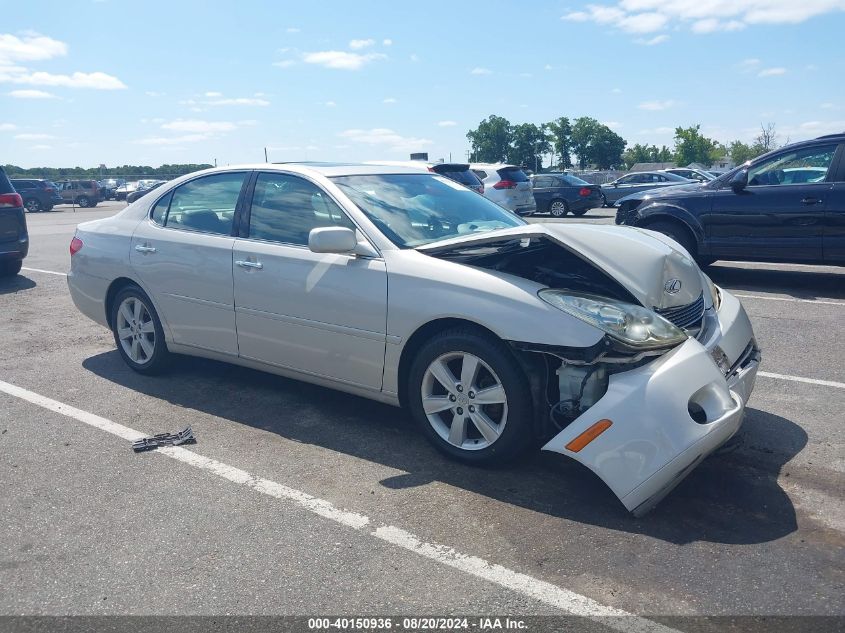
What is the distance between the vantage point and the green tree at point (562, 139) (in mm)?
105938

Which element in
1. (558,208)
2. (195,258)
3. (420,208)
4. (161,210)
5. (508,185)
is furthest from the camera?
(558,208)

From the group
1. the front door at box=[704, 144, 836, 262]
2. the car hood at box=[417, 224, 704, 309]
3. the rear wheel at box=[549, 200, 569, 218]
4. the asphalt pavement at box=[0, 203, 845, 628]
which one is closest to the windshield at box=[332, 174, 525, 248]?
the car hood at box=[417, 224, 704, 309]

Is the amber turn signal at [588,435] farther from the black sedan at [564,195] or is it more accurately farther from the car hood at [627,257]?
the black sedan at [564,195]

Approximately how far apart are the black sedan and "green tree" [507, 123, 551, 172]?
85.2 meters

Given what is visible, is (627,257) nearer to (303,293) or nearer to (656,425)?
(656,425)

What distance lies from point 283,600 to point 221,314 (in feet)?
8.49

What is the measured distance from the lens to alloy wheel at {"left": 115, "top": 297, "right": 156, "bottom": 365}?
5.80 metres

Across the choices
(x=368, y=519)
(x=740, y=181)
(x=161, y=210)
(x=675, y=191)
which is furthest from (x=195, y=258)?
(x=675, y=191)

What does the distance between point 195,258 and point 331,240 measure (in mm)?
1464

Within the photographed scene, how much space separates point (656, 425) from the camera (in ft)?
11.0

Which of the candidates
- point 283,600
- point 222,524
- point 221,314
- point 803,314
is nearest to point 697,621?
point 283,600

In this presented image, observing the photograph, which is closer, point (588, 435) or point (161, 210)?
point (588, 435)

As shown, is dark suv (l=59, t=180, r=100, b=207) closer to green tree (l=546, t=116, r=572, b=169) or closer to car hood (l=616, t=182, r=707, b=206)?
car hood (l=616, t=182, r=707, b=206)

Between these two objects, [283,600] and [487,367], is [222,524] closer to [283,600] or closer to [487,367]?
[283,600]
